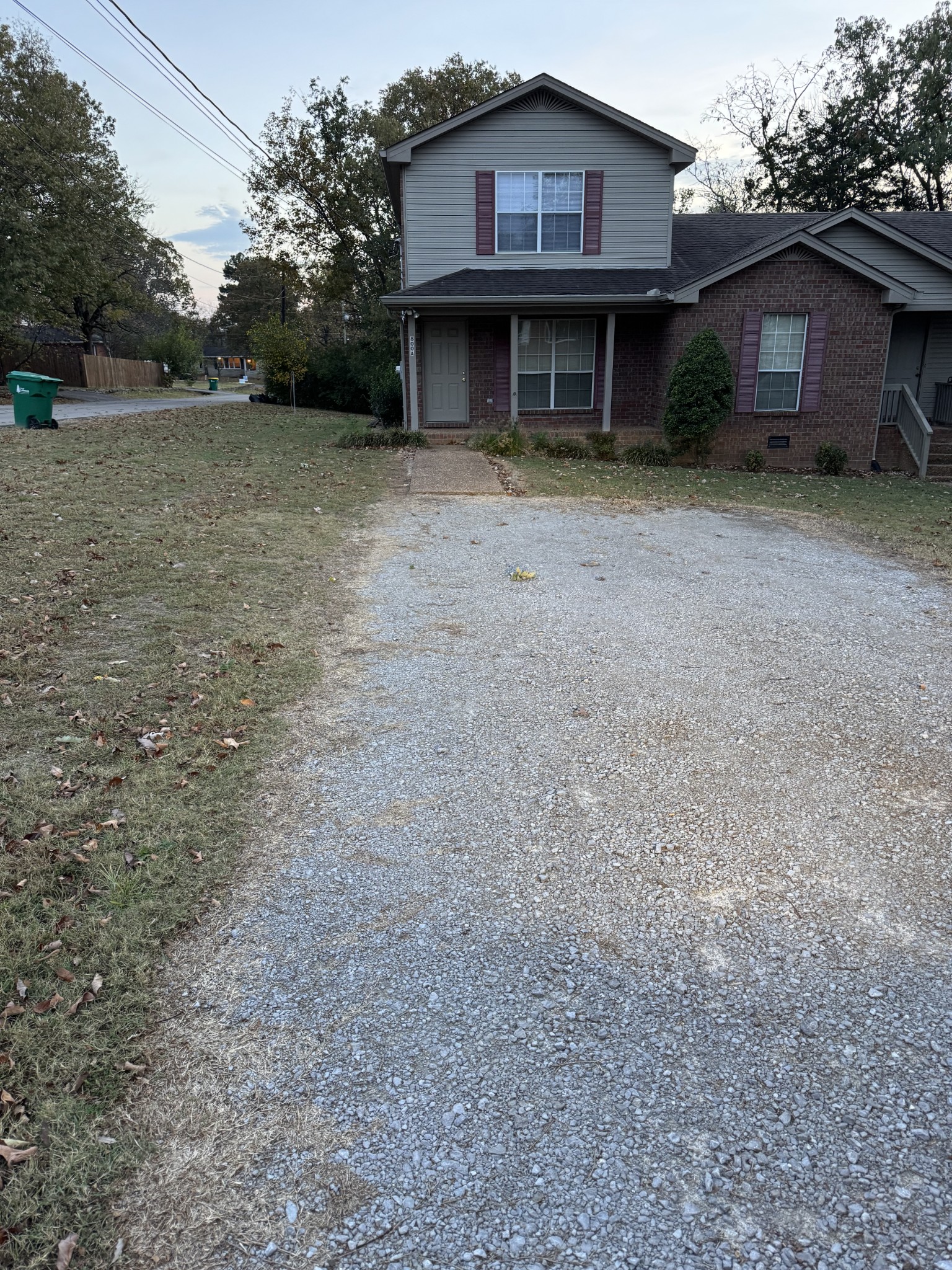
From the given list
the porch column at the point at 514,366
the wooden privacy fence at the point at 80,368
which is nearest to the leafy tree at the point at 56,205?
the wooden privacy fence at the point at 80,368

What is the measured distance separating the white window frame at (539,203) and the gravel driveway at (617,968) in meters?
14.2

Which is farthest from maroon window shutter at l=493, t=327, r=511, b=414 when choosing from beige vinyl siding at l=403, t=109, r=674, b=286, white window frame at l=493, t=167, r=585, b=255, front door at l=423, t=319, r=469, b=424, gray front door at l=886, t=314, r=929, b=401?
gray front door at l=886, t=314, r=929, b=401

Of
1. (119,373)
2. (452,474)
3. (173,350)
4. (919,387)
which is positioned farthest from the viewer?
(173,350)

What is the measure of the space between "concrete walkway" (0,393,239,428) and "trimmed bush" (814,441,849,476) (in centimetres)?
1731

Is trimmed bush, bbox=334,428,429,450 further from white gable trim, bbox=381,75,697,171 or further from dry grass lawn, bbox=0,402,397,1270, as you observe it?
dry grass lawn, bbox=0,402,397,1270

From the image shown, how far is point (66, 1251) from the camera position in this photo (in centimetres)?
177

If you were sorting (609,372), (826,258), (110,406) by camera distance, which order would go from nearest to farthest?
1. (826,258)
2. (609,372)
3. (110,406)

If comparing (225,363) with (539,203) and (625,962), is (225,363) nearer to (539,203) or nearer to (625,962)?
(539,203)

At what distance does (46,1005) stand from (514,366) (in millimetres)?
16045

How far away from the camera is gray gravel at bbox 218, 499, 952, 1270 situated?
189 centimetres

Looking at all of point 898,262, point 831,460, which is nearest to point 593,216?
point 898,262

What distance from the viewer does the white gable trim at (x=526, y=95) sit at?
15953 millimetres

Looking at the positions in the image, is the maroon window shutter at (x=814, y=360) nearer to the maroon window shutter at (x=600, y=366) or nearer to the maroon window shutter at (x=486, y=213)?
the maroon window shutter at (x=600, y=366)

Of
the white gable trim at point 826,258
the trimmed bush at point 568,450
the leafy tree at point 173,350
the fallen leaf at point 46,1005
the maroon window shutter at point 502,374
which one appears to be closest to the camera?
the fallen leaf at point 46,1005
